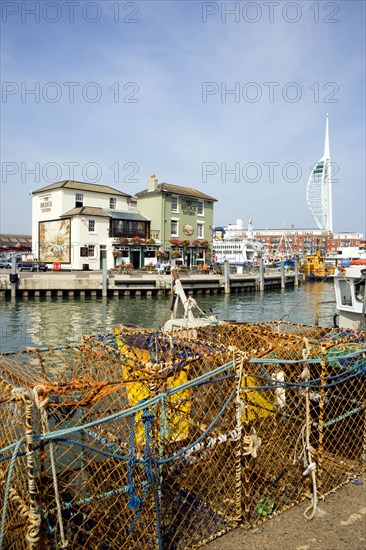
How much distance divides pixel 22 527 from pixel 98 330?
18431mm

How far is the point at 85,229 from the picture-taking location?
46.0 meters

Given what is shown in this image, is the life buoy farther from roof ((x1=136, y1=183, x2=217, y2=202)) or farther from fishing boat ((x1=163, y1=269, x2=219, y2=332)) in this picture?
roof ((x1=136, y1=183, x2=217, y2=202))

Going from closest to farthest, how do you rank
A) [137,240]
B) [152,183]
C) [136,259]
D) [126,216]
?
[137,240] < [136,259] < [126,216] < [152,183]

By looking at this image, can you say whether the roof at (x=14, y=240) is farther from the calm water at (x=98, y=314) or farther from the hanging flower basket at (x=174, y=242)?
the calm water at (x=98, y=314)

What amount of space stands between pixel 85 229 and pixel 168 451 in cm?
4390

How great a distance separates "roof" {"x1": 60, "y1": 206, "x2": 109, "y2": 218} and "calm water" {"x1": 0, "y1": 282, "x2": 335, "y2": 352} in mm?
15536

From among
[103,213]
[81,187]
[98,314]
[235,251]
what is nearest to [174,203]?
[103,213]

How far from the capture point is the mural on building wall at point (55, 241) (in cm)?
4637

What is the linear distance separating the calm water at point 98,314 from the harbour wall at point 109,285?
113 cm

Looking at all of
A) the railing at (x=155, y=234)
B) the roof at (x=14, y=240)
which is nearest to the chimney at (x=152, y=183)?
the railing at (x=155, y=234)

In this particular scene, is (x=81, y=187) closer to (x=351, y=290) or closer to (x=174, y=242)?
(x=174, y=242)

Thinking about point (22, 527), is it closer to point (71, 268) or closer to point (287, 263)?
point (71, 268)

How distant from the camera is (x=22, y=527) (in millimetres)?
3305

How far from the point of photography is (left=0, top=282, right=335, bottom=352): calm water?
779 inches
